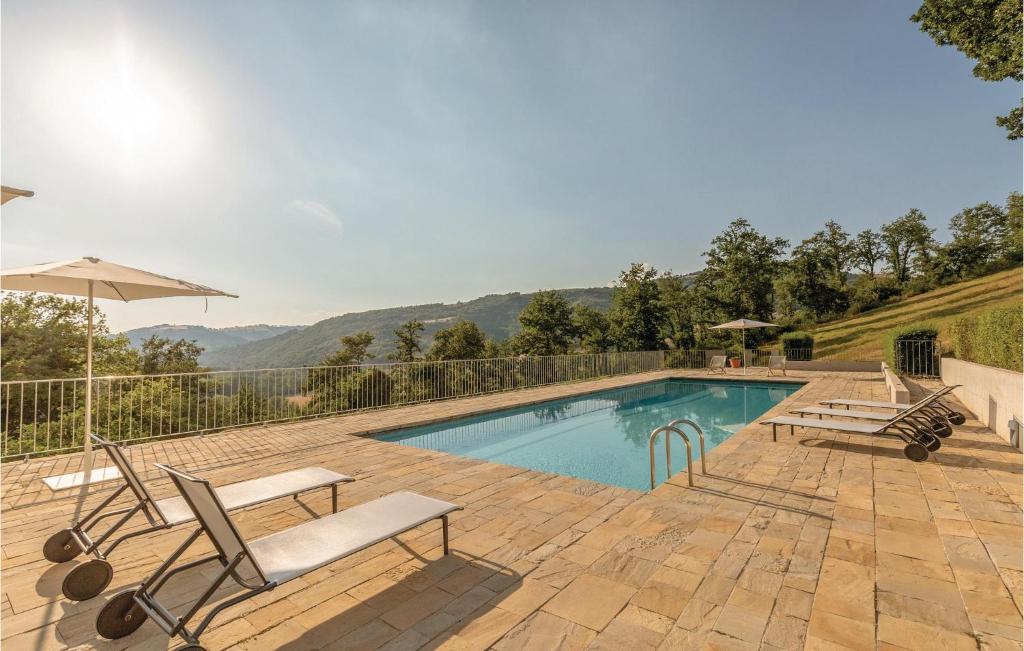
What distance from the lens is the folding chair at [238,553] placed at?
175 centimetres

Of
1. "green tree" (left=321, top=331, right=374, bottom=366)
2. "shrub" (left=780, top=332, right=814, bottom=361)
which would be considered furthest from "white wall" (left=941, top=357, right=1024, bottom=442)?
"green tree" (left=321, top=331, right=374, bottom=366)

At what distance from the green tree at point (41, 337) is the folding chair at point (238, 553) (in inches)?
982

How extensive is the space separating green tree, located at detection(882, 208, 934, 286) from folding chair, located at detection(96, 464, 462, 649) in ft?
167

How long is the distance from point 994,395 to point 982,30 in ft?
28.5

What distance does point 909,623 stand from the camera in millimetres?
2047

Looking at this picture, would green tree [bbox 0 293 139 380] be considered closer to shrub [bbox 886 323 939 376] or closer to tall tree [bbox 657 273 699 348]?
tall tree [bbox 657 273 699 348]

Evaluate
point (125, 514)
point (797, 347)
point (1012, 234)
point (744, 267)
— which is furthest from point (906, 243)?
point (125, 514)

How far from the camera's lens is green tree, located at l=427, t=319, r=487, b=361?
3878 centimetres

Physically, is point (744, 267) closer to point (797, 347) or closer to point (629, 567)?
point (797, 347)

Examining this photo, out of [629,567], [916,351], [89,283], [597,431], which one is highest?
[89,283]

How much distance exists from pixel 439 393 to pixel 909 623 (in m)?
9.33

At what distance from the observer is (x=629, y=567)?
2592 millimetres

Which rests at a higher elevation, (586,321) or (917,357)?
(586,321)

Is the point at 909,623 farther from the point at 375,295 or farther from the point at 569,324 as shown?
the point at 375,295
